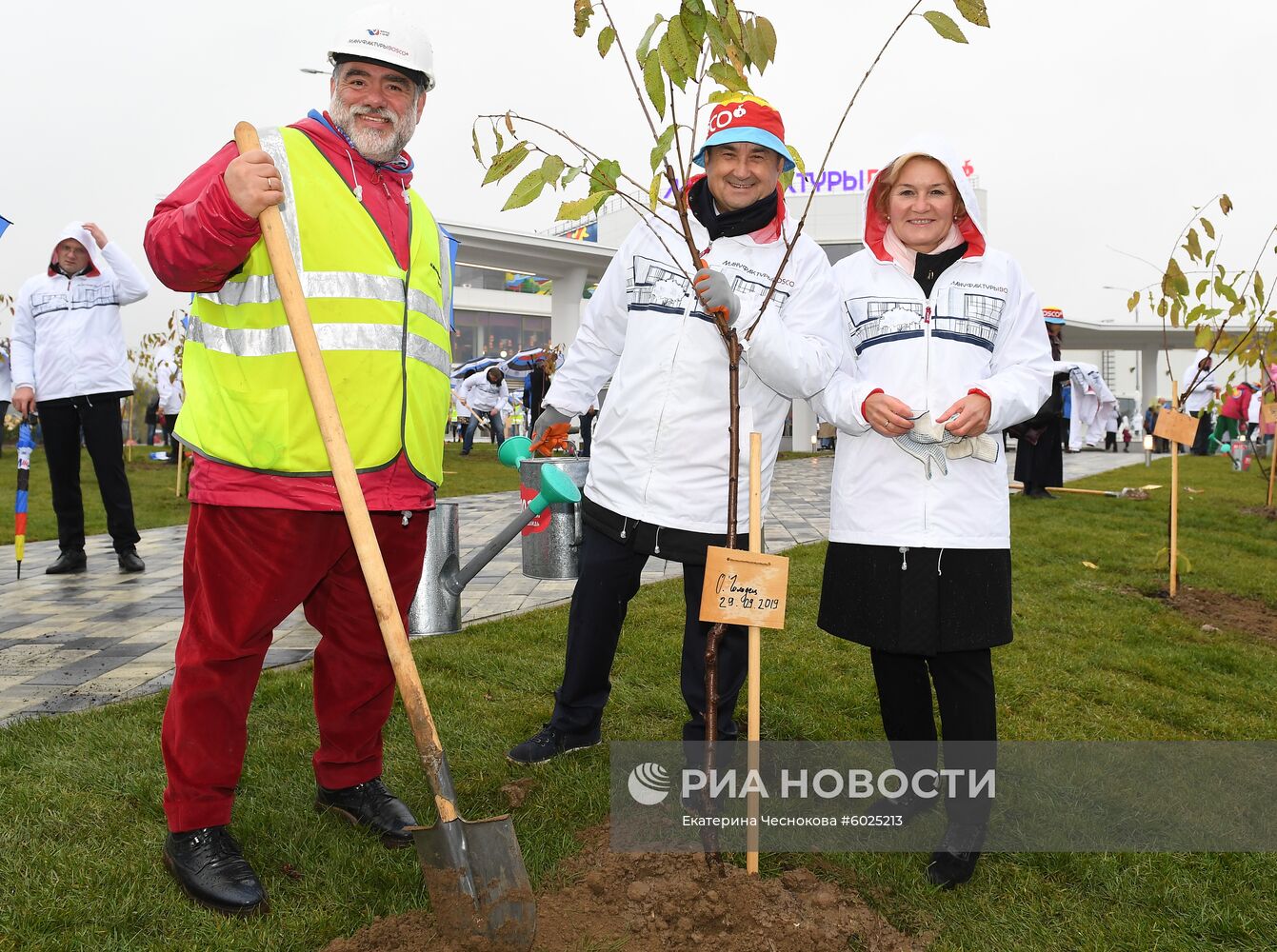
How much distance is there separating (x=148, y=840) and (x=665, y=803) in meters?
1.46

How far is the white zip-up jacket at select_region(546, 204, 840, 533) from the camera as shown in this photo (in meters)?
2.73

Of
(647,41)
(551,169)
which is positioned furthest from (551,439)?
(647,41)

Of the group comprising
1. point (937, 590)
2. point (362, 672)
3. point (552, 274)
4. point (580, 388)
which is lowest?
point (362, 672)

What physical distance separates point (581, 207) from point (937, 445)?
1.21 meters

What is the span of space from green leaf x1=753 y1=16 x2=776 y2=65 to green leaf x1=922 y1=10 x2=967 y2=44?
0.29 m

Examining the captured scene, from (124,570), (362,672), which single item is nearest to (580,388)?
(362,672)

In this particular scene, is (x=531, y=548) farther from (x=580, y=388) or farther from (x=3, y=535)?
(x=3, y=535)

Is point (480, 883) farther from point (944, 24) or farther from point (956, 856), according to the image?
point (944, 24)

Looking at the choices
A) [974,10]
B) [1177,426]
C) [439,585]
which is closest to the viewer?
[974,10]

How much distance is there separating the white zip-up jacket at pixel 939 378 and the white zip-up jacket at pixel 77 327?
5.40m

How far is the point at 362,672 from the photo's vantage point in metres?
2.62

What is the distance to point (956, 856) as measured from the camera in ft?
8.23

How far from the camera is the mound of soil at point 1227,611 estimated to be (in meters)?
5.30

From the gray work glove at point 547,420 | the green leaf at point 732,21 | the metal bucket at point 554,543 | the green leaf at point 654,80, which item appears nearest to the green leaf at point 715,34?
the green leaf at point 732,21
